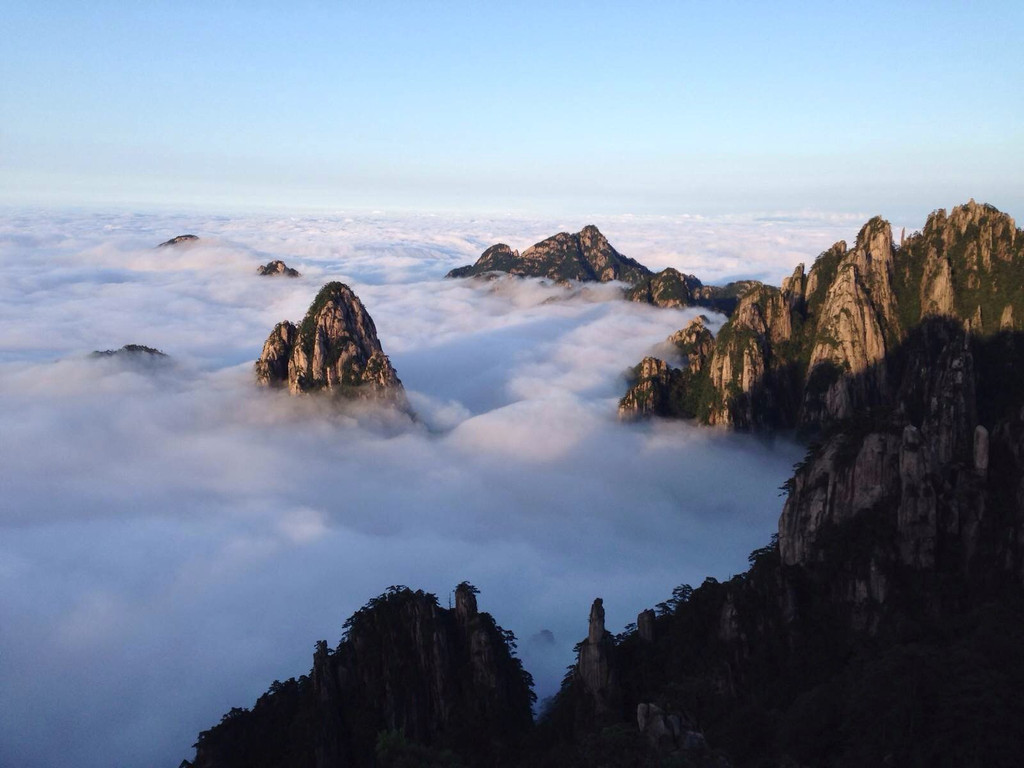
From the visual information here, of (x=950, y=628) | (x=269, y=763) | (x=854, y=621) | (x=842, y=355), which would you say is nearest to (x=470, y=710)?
(x=269, y=763)

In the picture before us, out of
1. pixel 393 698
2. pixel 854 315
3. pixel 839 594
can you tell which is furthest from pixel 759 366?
pixel 393 698

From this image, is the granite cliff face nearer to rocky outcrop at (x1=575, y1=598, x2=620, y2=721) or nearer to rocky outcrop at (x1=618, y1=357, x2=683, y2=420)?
rocky outcrop at (x1=618, y1=357, x2=683, y2=420)

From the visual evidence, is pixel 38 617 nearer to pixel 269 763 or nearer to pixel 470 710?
pixel 269 763

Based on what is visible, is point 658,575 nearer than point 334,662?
No

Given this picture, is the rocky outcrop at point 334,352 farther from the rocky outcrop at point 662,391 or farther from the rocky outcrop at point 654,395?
the rocky outcrop at point 662,391

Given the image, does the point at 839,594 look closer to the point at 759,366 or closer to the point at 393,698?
the point at 393,698

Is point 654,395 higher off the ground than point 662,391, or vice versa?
point 662,391
